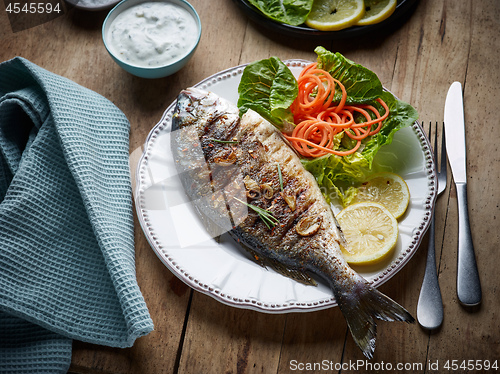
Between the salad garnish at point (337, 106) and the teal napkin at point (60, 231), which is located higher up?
the salad garnish at point (337, 106)

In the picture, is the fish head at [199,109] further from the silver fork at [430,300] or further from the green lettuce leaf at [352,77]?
the silver fork at [430,300]

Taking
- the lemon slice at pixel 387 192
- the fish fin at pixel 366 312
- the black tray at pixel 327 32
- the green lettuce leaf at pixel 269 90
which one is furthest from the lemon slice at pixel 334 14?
the fish fin at pixel 366 312

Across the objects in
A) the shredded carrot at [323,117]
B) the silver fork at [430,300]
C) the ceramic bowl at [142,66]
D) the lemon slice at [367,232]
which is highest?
the ceramic bowl at [142,66]

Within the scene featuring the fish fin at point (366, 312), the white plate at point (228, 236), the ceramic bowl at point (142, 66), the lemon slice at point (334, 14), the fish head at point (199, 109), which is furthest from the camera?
the lemon slice at point (334, 14)

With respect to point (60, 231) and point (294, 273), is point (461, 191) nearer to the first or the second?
point (294, 273)

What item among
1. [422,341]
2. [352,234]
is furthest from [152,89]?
[422,341]

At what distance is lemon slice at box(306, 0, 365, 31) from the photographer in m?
2.46

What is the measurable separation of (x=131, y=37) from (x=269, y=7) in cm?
83

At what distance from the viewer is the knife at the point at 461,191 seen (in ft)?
6.97

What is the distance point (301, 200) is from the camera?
2.09m

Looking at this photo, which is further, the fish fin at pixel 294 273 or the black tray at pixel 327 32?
the black tray at pixel 327 32

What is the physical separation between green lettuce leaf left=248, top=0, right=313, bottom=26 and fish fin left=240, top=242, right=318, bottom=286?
133cm

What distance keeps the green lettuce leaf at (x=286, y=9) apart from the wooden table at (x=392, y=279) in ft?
0.42

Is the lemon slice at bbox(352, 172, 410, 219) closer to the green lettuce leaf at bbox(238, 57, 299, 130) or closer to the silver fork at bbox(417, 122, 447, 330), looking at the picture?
the silver fork at bbox(417, 122, 447, 330)
